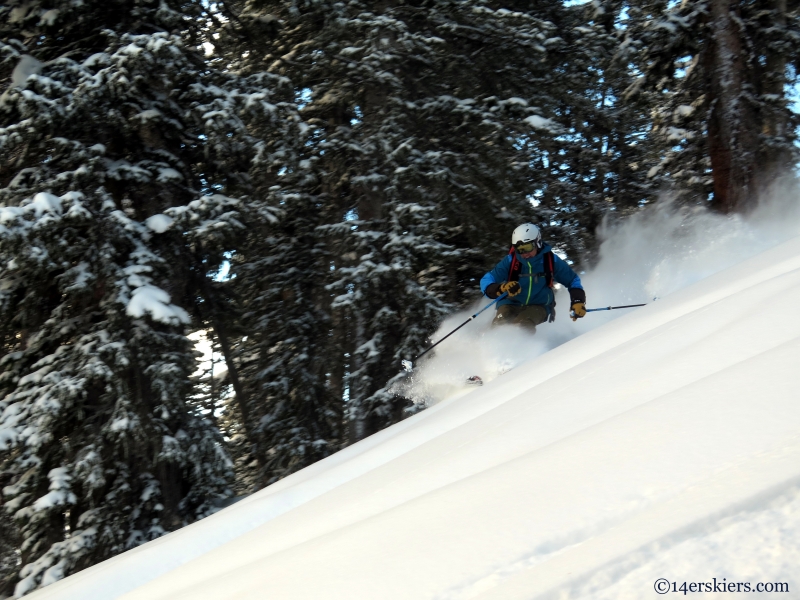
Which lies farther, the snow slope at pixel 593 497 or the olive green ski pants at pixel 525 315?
the olive green ski pants at pixel 525 315

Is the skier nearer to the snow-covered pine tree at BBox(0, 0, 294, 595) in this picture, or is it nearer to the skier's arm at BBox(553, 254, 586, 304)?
the skier's arm at BBox(553, 254, 586, 304)

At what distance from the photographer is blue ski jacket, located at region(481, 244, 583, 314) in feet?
30.3

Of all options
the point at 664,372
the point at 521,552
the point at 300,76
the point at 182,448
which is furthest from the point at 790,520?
the point at 300,76

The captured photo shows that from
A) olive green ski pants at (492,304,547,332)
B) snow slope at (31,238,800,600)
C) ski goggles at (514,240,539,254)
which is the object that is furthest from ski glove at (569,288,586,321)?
snow slope at (31,238,800,600)

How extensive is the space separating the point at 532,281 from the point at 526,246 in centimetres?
56

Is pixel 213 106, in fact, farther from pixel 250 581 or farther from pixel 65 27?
pixel 250 581

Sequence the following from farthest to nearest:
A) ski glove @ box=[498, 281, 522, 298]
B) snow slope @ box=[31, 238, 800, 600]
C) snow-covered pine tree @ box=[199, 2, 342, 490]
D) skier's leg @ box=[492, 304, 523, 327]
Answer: snow-covered pine tree @ box=[199, 2, 342, 490], skier's leg @ box=[492, 304, 523, 327], ski glove @ box=[498, 281, 522, 298], snow slope @ box=[31, 238, 800, 600]

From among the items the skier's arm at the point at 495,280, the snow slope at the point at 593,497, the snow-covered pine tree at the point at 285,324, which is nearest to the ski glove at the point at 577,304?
the skier's arm at the point at 495,280

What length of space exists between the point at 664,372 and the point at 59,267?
8182 millimetres

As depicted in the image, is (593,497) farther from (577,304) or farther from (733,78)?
(733,78)

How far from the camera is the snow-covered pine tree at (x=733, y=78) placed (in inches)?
447

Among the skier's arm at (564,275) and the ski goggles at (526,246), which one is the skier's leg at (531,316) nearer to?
the skier's arm at (564,275)

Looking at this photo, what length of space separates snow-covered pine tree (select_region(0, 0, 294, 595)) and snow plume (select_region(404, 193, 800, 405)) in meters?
3.53

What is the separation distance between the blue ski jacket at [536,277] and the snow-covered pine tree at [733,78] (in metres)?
3.92
